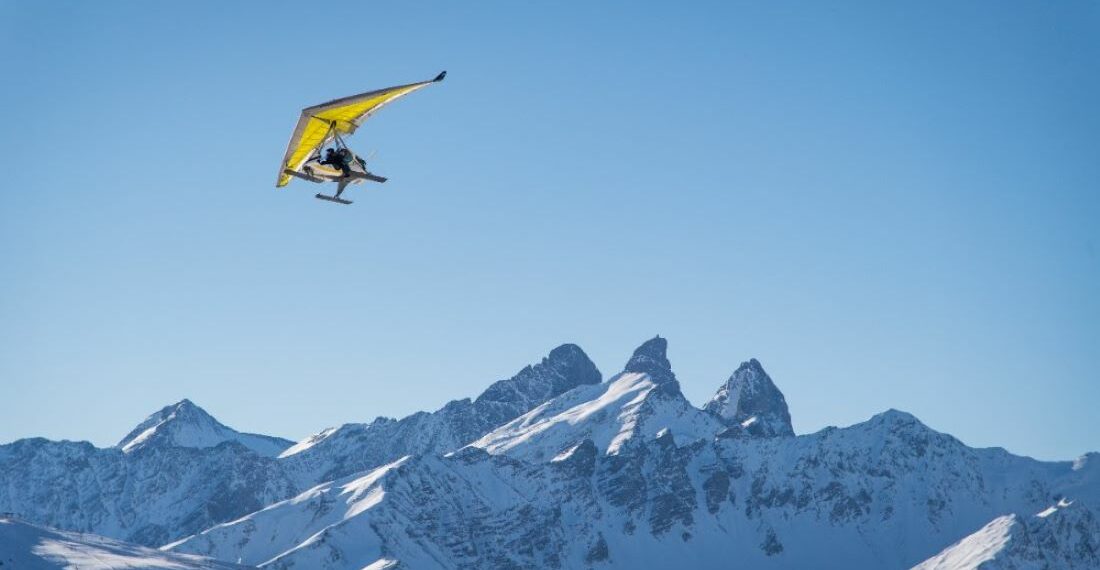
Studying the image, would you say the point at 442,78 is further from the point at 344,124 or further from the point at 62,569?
the point at 62,569

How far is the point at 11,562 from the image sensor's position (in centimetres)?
19375

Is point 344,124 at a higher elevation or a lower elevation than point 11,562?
higher

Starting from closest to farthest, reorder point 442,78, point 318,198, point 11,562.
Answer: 1. point 442,78
2. point 318,198
3. point 11,562

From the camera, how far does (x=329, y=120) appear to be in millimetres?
102375

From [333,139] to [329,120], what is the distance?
5.29 feet

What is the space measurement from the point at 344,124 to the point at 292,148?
4.13 m

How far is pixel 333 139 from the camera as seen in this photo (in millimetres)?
103500

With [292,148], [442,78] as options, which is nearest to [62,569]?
[292,148]

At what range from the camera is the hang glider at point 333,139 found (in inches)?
3974

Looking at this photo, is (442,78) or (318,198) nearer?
(442,78)

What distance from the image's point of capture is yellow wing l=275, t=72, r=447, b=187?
10075cm

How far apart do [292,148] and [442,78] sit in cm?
1445

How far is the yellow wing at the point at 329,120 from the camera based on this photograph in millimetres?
100750

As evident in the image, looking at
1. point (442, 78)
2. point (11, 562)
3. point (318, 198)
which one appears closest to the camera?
point (442, 78)
